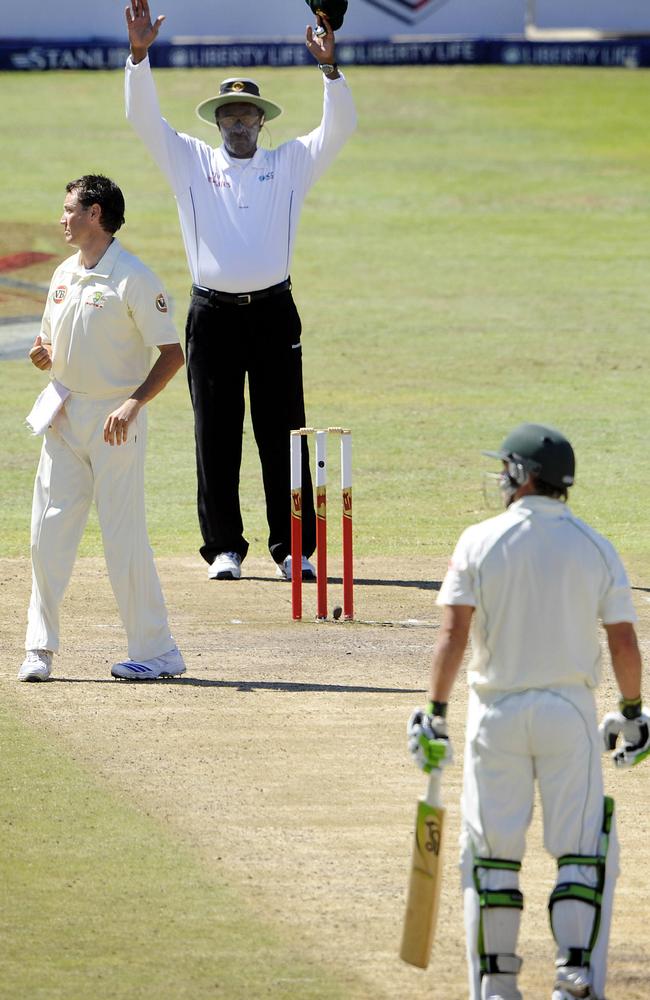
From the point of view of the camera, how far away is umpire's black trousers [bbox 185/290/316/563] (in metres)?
10.4

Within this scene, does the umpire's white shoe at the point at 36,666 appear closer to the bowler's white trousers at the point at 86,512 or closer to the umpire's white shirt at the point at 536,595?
the bowler's white trousers at the point at 86,512

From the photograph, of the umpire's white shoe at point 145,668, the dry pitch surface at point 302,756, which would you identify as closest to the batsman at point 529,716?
the dry pitch surface at point 302,756

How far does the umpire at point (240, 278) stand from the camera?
1026 cm

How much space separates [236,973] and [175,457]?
8.67m

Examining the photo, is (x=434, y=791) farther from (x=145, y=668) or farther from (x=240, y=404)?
(x=240, y=404)

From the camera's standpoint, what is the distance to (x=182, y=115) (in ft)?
81.7

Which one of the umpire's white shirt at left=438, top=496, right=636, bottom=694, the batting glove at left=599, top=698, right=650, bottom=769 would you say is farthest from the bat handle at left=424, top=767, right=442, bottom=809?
the batting glove at left=599, top=698, right=650, bottom=769

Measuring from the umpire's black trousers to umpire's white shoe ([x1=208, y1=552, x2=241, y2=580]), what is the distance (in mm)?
55

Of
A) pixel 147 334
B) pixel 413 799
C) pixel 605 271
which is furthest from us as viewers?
pixel 605 271

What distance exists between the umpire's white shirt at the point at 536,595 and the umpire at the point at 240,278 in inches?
212

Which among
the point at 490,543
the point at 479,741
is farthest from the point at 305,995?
the point at 490,543

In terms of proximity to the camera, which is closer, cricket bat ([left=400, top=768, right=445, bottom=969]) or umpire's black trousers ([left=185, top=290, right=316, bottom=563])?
cricket bat ([left=400, top=768, right=445, bottom=969])

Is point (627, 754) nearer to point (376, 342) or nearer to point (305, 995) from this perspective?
point (305, 995)

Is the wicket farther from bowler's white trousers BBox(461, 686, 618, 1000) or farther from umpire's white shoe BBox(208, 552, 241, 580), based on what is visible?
bowler's white trousers BBox(461, 686, 618, 1000)
